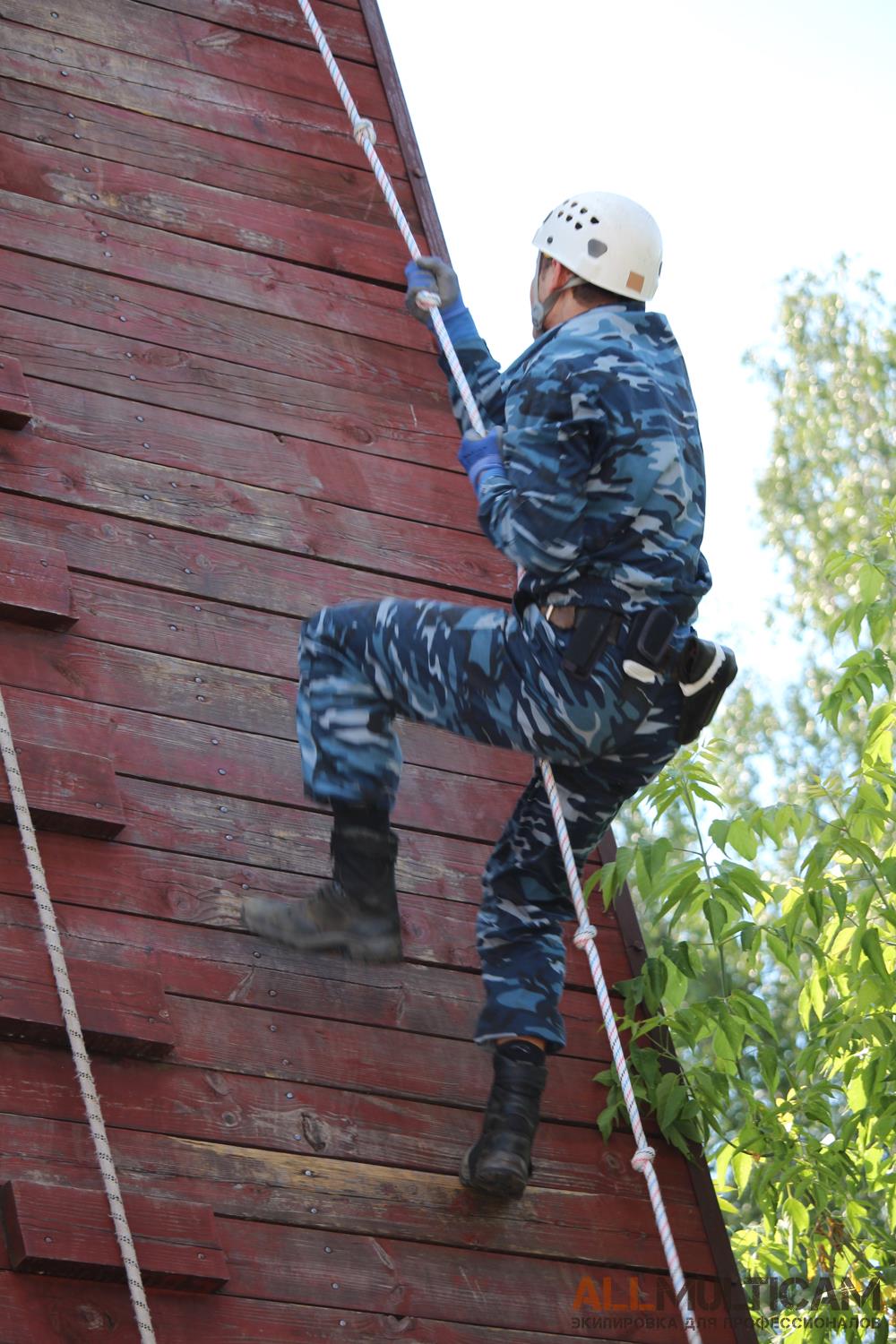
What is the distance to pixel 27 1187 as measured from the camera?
2.71m

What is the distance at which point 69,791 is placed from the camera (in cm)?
327

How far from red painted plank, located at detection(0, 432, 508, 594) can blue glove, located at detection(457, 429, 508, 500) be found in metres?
0.81

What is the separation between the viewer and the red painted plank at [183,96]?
15.6 feet

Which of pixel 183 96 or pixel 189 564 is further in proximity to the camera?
pixel 183 96

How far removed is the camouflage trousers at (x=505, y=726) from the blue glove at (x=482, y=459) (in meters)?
0.26

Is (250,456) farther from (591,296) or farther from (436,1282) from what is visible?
(436,1282)

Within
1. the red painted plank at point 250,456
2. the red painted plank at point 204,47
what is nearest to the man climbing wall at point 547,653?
the red painted plank at point 250,456

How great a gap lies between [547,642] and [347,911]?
672mm

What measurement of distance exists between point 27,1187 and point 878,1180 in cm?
243

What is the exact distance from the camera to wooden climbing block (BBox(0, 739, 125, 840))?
3.22 m

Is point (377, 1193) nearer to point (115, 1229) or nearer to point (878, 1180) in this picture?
point (115, 1229)

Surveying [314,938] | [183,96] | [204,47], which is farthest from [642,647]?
[204,47]

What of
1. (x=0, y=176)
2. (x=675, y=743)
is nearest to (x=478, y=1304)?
(x=675, y=743)

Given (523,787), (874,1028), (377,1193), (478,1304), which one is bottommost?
(478,1304)
